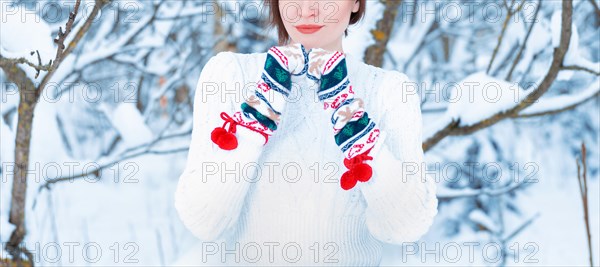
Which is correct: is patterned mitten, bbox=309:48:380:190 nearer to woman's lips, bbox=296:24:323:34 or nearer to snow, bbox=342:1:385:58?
woman's lips, bbox=296:24:323:34

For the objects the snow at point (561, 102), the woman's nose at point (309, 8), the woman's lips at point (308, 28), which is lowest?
the snow at point (561, 102)

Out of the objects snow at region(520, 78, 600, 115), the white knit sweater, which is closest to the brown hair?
the white knit sweater

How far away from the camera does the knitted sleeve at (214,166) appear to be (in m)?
1.47

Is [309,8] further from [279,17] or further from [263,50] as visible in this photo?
[263,50]

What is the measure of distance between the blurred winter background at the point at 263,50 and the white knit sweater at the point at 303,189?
25cm

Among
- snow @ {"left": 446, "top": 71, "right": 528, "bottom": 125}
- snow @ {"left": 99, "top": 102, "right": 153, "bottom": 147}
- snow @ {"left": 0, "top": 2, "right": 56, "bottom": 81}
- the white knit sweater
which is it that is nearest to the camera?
the white knit sweater

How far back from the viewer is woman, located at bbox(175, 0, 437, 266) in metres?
1.48

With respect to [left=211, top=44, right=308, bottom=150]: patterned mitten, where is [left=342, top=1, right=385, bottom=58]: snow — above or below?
above

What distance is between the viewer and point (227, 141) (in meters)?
1.43

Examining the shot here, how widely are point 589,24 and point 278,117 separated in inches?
186

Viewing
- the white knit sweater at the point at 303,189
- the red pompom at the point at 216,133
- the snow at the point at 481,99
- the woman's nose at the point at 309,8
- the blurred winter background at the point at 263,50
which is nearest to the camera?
the red pompom at the point at 216,133

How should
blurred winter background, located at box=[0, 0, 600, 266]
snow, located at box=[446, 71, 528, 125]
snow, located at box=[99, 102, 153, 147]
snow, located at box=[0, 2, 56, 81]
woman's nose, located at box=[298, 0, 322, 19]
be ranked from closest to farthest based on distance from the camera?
woman's nose, located at box=[298, 0, 322, 19] < snow, located at box=[0, 2, 56, 81] < blurred winter background, located at box=[0, 0, 600, 266] < snow, located at box=[446, 71, 528, 125] < snow, located at box=[99, 102, 153, 147]

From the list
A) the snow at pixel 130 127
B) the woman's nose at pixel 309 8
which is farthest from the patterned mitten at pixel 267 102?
the snow at pixel 130 127

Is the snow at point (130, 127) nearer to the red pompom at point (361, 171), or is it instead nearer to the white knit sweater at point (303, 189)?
the white knit sweater at point (303, 189)
